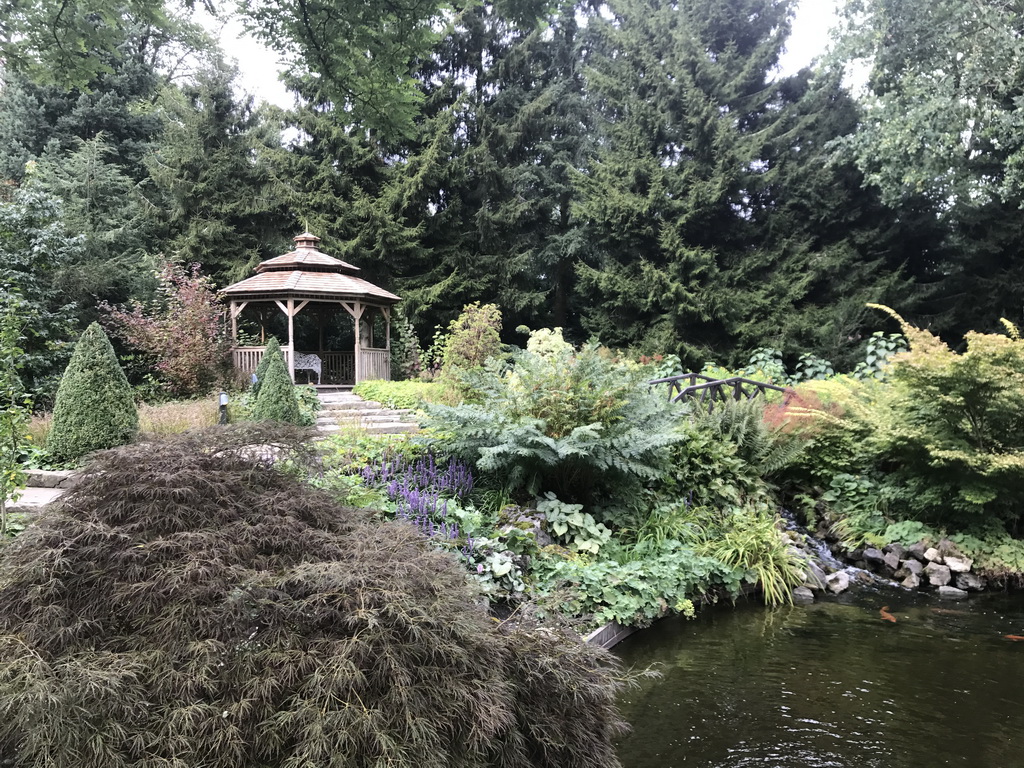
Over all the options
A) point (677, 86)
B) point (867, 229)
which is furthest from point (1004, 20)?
point (677, 86)

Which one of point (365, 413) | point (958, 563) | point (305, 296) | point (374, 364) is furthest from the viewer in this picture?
point (374, 364)

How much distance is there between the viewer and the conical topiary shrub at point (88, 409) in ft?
19.8

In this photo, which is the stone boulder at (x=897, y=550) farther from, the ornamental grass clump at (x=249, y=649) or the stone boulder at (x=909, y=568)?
the ornamental grass clump at (x=249, y=649)

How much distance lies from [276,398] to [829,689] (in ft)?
21.6

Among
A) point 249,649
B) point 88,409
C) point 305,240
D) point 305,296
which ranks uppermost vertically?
point 305,240

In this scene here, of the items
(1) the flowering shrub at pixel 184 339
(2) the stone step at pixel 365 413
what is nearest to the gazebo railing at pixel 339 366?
(1) the flowering shrub at pixel 184 339

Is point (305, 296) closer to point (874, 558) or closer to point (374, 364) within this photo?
point (374, 364)

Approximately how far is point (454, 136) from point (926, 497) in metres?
15.6

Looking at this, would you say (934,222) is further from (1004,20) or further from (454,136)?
(454,136)

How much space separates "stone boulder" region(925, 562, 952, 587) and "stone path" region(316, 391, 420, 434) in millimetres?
5606

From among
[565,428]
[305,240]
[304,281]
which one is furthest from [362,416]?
[305,240]

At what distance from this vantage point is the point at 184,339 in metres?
10.9

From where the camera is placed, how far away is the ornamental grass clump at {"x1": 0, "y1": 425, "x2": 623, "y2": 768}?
1.73 m

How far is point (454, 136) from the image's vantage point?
18.0m
